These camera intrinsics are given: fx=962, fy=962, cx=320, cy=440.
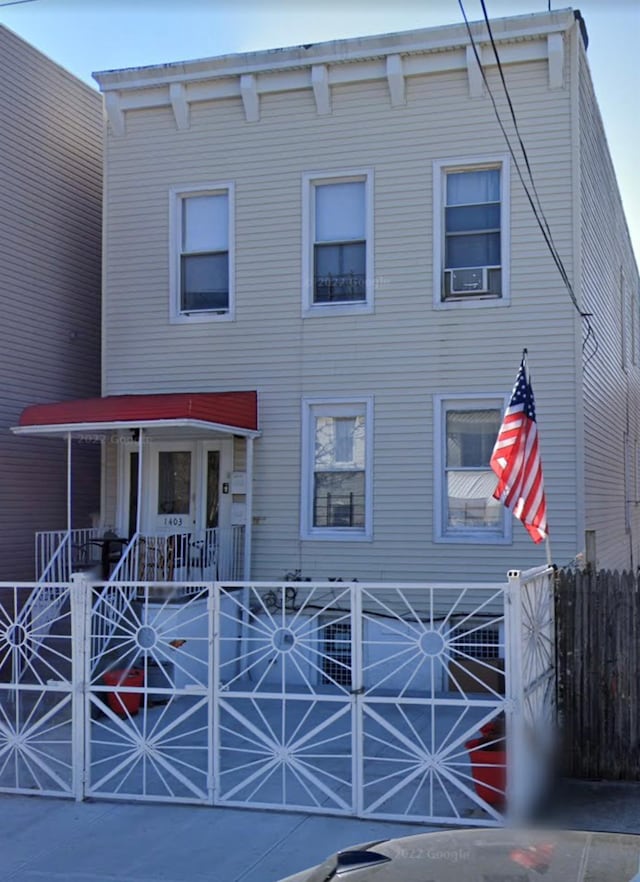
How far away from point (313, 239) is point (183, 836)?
8.20 m

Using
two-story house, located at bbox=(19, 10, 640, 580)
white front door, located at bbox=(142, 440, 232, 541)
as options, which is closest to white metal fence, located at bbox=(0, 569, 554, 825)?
two-story house, located at bbox=(19, 10, 640, 580)

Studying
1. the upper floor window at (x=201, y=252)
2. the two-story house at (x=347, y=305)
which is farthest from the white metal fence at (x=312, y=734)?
the upper floor window at (x=201, y=252)

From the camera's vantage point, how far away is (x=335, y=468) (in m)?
12.5

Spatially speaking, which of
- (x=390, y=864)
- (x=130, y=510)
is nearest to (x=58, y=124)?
(x=130, y=510)

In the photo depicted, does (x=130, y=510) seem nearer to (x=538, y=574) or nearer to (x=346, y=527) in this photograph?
(x=346, y=527)

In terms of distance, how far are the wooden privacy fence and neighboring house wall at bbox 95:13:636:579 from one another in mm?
3275

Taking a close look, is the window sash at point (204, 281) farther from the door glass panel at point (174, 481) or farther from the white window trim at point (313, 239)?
the door glass panel at point (174, 481)

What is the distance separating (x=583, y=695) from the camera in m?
8.15

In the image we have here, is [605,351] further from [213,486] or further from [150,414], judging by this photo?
[150,414]

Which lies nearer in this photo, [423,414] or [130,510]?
[423,414]

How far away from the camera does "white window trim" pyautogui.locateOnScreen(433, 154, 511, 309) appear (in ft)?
38.9

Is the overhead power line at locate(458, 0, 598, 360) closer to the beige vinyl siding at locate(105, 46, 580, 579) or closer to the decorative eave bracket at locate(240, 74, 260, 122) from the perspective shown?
the beige vinyl siding at locate(105, 46, 580, 579)

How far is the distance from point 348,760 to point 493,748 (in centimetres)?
188

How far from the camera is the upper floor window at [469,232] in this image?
11977 millimetres
